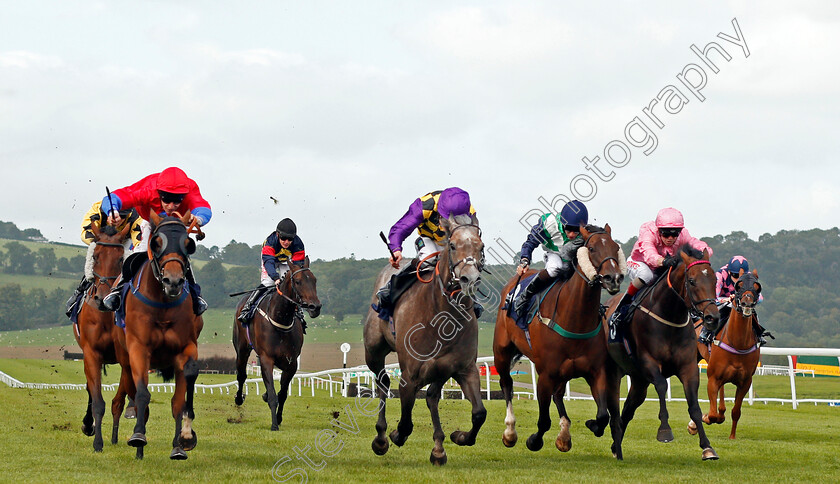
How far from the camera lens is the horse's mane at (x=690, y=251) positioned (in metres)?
9.20

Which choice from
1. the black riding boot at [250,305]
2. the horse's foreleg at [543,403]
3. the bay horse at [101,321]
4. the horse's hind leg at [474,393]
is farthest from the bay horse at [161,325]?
the black riding boot at [250,305]

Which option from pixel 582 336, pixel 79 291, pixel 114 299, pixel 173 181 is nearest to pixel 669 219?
pixel 582 336

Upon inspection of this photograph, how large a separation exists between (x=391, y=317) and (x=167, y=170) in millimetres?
2675

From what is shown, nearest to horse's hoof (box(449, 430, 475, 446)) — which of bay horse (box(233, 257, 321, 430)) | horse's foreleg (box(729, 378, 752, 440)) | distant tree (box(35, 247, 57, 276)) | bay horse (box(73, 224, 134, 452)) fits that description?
bay horse (box(73, 224, 134, 452))

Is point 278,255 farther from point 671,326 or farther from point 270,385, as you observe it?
point 671,326

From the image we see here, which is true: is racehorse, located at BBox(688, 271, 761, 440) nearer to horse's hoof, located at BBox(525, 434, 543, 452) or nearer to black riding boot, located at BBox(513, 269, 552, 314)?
black riding boot, located at BBox(513, 269, 552, 314)

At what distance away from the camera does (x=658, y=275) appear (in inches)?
394

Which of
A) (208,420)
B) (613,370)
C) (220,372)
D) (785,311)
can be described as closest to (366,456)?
(613,370)

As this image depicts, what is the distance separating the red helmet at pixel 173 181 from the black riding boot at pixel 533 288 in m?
3.64

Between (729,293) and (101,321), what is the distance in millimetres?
8535

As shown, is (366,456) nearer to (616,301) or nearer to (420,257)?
(420,257)

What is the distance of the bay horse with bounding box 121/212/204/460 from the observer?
7.85 m

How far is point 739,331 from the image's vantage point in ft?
39.0

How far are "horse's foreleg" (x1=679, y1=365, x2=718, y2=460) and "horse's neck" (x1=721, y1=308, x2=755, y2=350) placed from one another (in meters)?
2.88
